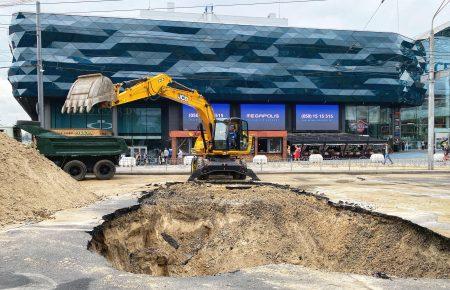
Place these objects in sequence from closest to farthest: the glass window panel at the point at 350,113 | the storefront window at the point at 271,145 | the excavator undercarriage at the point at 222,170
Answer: the excavator undercarriage at the point at 222,170
the storefront window at the point at 271,145
the glass window panel at the point at 350,113

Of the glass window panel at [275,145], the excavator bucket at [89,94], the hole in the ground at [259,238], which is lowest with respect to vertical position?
the hole in the ground at [259,238]

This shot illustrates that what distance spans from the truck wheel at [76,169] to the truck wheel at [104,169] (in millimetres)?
721

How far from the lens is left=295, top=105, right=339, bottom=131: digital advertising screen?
52.8 meters

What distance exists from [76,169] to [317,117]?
37.5 meters

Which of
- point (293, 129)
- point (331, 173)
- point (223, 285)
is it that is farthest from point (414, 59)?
point (223, 285)

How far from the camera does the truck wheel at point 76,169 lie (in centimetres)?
2140

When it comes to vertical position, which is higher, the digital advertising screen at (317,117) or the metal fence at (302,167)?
the digital advertising screen at (317,117)

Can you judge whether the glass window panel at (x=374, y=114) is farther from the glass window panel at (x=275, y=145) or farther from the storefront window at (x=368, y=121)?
the glass window panel at (x=275, y=145)

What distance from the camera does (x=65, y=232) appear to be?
8273 millimetres

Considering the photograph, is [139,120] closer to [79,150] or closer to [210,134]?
[79,150]

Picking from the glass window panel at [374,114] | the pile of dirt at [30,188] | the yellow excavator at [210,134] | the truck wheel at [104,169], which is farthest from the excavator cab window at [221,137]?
the glass window panel at [374,114]

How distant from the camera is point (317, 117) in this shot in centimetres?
5325

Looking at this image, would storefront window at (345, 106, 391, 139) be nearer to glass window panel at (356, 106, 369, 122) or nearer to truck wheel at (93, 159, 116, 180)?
glass window panel at (356, 106, 369, 122)

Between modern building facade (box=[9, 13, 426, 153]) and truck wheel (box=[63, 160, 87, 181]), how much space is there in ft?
70.9
